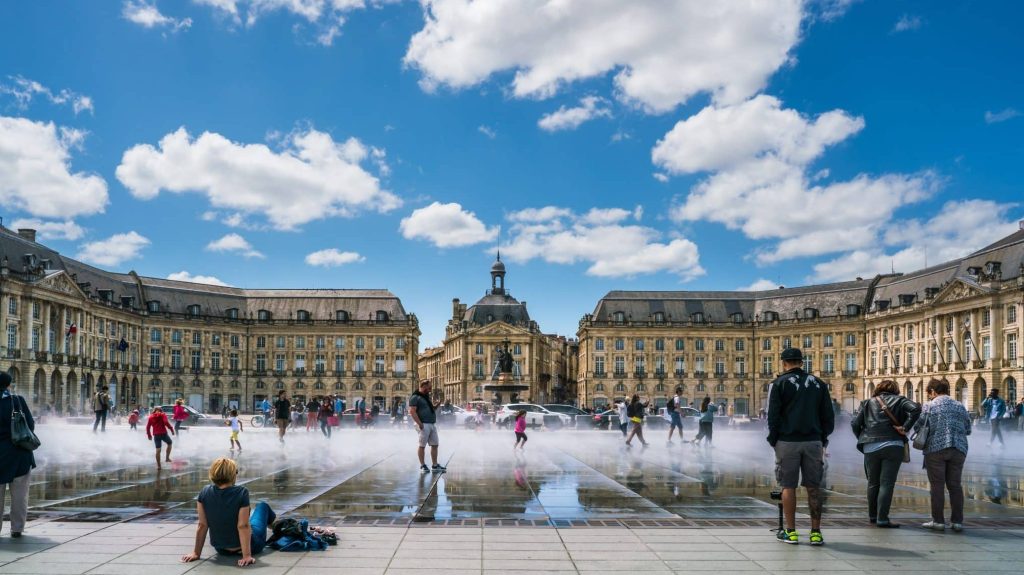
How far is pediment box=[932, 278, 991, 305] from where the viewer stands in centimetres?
8248

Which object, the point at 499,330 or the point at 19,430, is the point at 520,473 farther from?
the point at 499,330

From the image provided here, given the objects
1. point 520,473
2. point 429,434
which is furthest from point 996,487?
point 429,434

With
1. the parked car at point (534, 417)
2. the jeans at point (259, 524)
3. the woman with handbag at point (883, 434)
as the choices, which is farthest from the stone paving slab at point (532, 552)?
the parked car at point (534, 417)

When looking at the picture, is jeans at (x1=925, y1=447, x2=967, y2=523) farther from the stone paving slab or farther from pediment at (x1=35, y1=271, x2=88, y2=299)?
pediment at (x1=35, y1=271, x2=88, y2=299)

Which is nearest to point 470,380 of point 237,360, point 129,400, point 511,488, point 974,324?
point 237,360

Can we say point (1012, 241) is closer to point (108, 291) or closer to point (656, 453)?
point (656, 453)

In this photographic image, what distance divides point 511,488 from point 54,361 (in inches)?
3234

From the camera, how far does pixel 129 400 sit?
104 m

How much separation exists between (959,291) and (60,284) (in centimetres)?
8541

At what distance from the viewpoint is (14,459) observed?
10.8m

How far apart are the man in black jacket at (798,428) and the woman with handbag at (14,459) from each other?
8788 mm

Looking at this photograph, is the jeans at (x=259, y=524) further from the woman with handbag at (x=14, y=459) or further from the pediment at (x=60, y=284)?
the pediment at (x=60, y=284)

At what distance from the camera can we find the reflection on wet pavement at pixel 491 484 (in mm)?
13242

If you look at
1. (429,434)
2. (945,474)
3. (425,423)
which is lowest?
(429,434)
